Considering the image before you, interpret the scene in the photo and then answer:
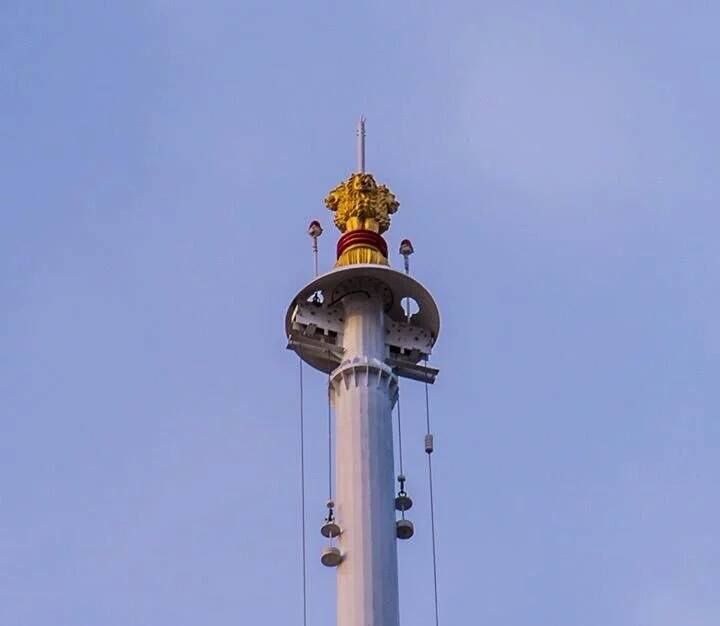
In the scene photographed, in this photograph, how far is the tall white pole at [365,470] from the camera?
4159cm

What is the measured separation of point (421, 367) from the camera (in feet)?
156

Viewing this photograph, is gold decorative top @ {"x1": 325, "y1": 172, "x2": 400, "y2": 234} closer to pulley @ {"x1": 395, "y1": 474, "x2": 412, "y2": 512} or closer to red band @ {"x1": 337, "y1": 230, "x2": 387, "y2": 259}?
red band @ {"x1": 337, "y1": 230, "x2": 387, "y2": 259}

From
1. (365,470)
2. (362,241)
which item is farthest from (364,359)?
(362,241)

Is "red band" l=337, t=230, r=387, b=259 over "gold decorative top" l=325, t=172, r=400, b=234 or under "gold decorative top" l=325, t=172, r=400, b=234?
under

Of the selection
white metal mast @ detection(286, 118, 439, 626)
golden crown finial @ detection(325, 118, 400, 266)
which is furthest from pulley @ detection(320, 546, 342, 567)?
golden crown finial @ detection(325, 118, 400, 266)

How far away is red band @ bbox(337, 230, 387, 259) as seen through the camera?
48406mm

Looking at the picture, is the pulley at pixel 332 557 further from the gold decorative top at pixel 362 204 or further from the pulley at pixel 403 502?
the gold decorative top at pixel 362 204

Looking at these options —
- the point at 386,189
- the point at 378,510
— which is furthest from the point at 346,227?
the point at 378,510

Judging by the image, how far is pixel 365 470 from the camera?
43.8 meters

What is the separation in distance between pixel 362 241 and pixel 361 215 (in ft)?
4.59

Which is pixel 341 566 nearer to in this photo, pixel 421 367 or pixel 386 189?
pixel 421 367

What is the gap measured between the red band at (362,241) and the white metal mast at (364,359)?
24 mm

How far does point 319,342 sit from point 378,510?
5.44m

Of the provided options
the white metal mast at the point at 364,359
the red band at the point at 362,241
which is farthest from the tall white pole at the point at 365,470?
the red band at the point at 362,241
